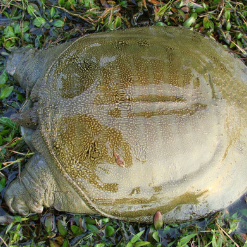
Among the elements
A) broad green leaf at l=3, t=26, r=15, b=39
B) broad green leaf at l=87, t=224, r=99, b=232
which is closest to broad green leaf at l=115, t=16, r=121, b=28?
broad green leaf at l=3, t=26, r=15, b=39

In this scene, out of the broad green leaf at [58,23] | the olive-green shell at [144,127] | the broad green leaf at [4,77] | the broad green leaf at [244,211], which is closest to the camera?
the olive-green shell at [144,127]

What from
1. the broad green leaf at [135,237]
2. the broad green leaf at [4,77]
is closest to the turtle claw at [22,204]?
the broad green leaf at [135,237]

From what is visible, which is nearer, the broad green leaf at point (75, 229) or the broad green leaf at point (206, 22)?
the broad green leaf at point (75, 229)

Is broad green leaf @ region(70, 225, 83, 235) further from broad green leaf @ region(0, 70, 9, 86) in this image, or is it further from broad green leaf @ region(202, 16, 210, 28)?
broad green leaf @ region(202, 16, 210, 28)

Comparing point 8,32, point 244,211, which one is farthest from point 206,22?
point 8,32

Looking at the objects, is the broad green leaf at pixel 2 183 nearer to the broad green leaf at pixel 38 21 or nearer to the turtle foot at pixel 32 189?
the turtle foot at pixel 32 189

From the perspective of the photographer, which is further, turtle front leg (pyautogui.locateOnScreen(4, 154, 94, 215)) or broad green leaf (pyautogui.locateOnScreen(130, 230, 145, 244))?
broad green leaf (pyautogui.locateOnScreen(130, 230, 145, 244))

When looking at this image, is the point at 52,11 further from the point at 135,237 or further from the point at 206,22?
the point at 135,237

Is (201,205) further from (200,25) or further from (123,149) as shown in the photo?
(200,25)
